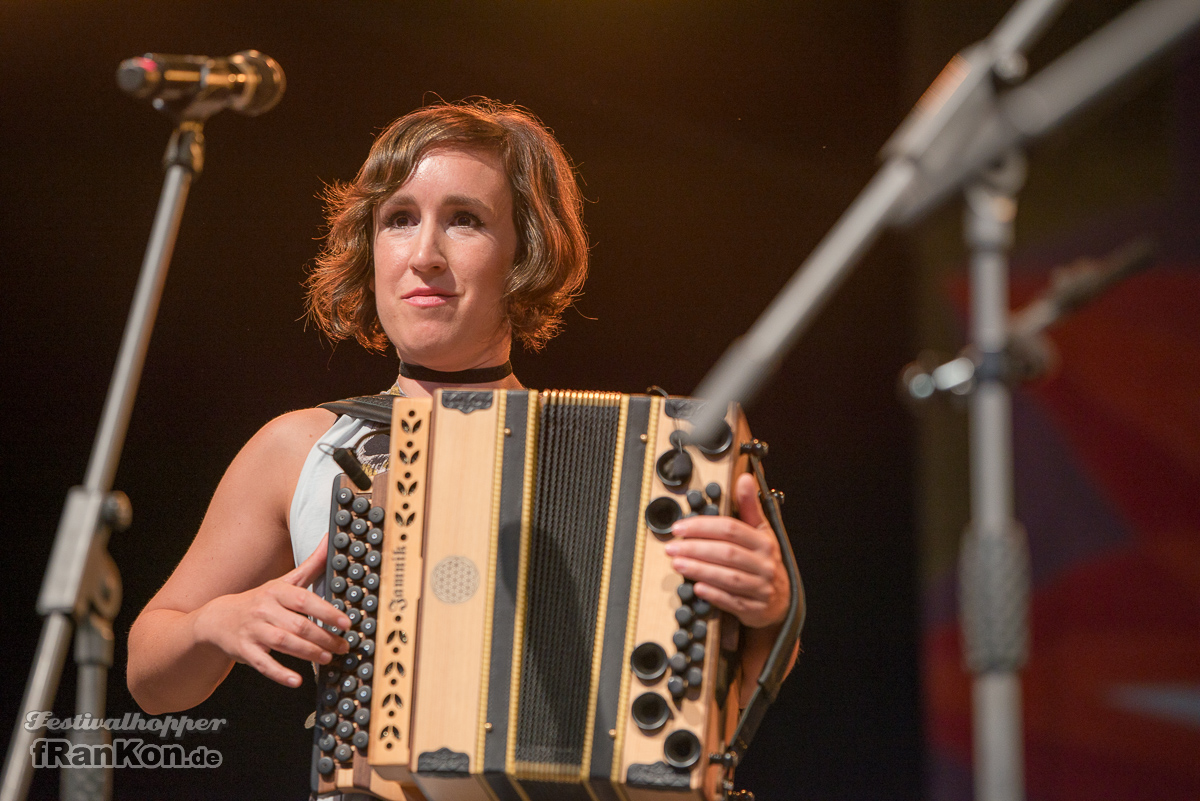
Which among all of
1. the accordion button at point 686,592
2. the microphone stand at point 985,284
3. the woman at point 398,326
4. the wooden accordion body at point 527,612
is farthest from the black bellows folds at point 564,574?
the microphone stand at point 985,284

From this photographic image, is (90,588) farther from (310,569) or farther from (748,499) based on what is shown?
(748,499)

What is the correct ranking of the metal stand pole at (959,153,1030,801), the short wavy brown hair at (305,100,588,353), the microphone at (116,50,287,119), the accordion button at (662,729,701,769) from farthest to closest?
the short wavy brown hair at (305,100,588,353), the accordion button at (662,729,701,769), the microphone at (116,50,287,119), the metal stand pole at (959,153,1030,801)

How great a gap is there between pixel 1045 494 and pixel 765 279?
2.93 ft

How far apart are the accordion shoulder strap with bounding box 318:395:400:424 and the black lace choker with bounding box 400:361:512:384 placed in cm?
13

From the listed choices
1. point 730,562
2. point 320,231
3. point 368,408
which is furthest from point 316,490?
point 320,231

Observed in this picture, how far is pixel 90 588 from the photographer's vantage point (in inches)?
45.9

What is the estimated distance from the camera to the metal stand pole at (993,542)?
0.86 meters

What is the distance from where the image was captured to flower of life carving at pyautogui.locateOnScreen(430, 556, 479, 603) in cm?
168

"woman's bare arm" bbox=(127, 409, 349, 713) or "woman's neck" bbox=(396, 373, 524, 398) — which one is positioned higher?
"woman's neck" bbox=(396, 373, 524, 398)

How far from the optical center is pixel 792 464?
290 centimetres

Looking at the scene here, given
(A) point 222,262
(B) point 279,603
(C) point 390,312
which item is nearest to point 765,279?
(C) point 390,312

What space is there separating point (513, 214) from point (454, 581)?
843 mm

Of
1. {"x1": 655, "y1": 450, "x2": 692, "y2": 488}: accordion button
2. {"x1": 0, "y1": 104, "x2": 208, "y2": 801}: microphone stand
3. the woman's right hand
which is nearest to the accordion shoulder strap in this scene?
the woman's right hand

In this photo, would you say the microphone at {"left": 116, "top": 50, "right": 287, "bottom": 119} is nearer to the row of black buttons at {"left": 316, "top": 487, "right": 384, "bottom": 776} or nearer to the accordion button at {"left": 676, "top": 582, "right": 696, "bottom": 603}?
the row of black buttons at {"left": 316, "top": 487, "right": 384, "bottom": 776}
